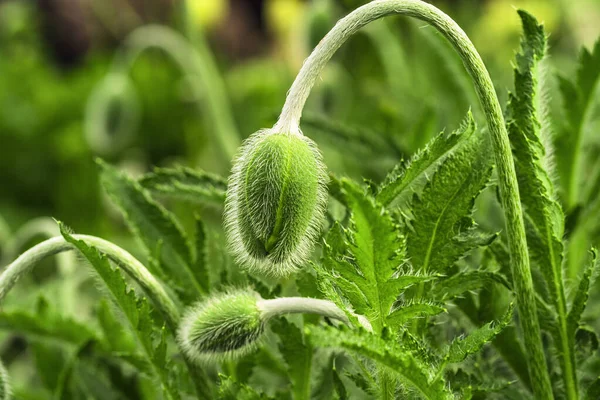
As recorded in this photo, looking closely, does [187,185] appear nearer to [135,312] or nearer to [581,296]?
[135,312]

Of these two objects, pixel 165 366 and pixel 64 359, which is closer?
pixel 165 366

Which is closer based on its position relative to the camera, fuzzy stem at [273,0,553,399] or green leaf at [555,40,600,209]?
fuzzy stem at [273,0,553,399]

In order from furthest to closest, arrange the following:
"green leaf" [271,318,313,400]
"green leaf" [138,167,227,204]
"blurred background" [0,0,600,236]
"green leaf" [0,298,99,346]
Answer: "blurred background" [0,0,600,236] → "green leaf" [0,298,99,346] → "green leaf" [138,167,227,204] → "green leaf" [271,318,313,400]

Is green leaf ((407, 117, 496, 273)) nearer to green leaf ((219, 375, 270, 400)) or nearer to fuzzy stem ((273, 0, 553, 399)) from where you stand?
fuzzy stem ((273, 0, 553, 399))

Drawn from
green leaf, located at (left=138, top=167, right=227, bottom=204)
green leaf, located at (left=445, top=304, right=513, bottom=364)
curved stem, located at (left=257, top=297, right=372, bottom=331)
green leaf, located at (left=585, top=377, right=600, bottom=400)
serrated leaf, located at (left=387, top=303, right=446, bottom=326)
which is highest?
green leaf, located at (left=138, top=167, right=227, bottom=204)

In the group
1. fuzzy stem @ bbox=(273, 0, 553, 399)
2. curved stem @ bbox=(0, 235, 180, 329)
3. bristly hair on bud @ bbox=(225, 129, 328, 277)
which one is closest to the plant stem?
curved stem @ bbox=(0, 235, 180, 329)

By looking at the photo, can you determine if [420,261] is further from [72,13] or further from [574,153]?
[72,13]

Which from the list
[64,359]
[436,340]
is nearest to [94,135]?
[64,359]
